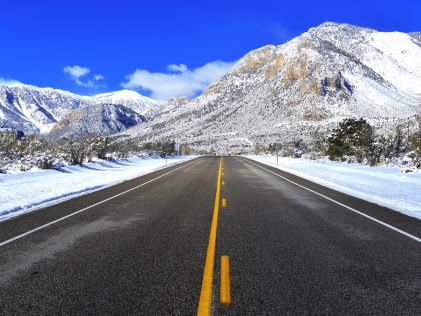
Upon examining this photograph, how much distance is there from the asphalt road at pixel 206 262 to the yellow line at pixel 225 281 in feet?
0.18

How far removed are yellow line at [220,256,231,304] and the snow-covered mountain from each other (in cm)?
10481

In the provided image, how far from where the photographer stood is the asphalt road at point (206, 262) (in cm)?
412

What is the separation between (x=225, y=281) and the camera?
4.77m

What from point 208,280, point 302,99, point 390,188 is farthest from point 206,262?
point 302,99

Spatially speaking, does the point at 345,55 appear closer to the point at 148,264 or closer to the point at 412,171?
the point at 412,171

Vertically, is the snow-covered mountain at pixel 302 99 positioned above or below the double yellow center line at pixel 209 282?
above

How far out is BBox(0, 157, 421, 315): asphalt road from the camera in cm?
412

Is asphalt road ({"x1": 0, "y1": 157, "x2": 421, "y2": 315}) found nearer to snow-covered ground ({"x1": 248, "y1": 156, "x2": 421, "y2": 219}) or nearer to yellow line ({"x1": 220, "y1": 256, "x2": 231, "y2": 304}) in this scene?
yellow line ({"x1": 220, "y1": 256, "x2": 231, "y2": 304})

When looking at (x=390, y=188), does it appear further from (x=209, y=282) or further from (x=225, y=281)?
(x=209, y=282)

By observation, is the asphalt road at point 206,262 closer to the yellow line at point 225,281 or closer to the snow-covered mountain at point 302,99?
the yellow line at point 225,281

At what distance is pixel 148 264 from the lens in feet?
17.9

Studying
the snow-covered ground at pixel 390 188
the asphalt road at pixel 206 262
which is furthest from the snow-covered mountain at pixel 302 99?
the asphalt road at pixel 206 262

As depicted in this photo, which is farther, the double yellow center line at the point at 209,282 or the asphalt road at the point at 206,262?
the asphalt road at the point at 206,262

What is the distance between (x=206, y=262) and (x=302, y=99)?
141517 mm
